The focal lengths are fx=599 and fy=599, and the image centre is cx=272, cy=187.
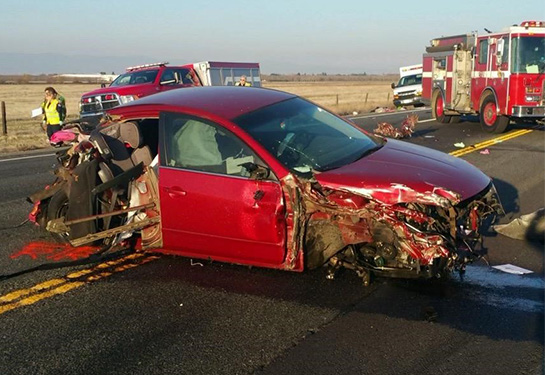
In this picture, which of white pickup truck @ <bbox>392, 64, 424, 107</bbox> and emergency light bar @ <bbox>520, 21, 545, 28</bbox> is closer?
emergency light bar @ <bbox>520, 21, 545, 28</bbox>

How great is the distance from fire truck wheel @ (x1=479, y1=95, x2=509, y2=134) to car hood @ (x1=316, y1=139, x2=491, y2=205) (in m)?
12.0

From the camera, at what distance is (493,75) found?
16547mm

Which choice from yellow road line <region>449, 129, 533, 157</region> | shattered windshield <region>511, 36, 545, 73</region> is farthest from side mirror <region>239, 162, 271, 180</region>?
shattered windshield <region>511, 36, 545, 73</region>

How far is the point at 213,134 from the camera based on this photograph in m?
5.31

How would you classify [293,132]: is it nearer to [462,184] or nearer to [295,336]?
[462,184]

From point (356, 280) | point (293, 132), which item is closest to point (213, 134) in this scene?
point (293, 132)

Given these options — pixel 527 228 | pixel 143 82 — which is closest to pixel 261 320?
pixel 527 228

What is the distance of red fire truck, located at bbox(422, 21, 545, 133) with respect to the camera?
15539 mm

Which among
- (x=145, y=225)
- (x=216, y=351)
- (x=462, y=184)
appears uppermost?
(x=462, y=184)

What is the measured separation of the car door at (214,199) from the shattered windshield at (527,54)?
41.4 ft

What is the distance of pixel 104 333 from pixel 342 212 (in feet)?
6.45

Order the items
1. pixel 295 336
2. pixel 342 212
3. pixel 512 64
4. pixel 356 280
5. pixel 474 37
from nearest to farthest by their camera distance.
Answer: pixel 295 336 < pixel 342 212 < pixel 356 280 < pixel 512 64 < pixel 474 37

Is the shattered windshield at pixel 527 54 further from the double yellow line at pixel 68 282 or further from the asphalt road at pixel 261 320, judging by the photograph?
the double yellow line at pixel 68 282

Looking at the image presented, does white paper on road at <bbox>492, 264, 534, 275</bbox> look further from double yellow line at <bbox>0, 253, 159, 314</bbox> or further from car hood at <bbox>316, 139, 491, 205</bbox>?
double yellow line at <bbox>0, 253, 159, 314</bbox>
